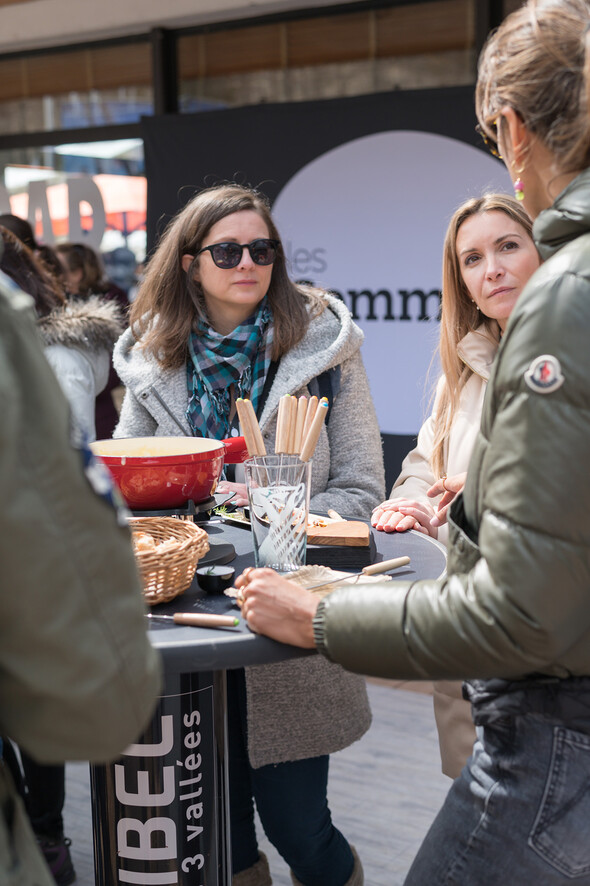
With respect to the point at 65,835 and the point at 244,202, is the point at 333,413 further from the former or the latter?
the point at 65,835

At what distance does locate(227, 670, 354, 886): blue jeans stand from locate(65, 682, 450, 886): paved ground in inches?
19.7

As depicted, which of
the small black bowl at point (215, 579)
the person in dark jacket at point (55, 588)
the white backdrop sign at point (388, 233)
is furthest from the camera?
the white backdrop sign at point (388, 233)

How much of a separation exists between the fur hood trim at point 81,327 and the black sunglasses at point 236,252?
0.96 meters

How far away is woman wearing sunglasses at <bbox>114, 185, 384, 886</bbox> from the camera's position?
2.21 meters

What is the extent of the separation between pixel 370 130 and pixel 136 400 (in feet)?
7.83

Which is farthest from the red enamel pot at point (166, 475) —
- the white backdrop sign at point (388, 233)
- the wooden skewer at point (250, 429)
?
the white backdrop sign at point (388, 233)

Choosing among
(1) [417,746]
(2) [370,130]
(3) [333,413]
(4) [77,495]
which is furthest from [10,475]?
(2) [370,130]

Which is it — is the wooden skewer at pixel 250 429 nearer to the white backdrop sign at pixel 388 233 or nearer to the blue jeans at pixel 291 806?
the blue jeans at pixel 291 806

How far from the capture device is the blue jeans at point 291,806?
87.0 inches

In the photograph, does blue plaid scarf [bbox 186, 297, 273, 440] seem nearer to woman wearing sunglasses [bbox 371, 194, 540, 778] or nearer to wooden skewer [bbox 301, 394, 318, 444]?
woman wearing sunglasses [bbox 371, 194, 540, 778]

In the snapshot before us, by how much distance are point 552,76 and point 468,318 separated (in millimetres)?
1314

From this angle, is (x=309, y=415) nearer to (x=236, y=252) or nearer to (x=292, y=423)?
(x=292, y=423)

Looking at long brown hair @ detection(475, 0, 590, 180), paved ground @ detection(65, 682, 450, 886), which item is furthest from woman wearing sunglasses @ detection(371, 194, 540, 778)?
long brown hair @ detection(475, 0, 590, 180)

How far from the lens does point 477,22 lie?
4.38 metres
